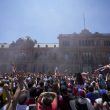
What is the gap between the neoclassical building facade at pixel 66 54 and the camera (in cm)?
3388

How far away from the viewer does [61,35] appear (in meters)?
35.8

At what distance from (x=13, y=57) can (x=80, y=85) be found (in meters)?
36.1

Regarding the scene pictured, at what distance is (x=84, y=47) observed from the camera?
34.7 m

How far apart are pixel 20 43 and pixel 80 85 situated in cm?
3558

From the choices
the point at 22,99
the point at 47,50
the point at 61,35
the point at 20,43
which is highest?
the point at 61,35

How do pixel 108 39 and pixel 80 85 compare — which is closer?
pixel 80 85

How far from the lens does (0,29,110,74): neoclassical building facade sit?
33.9m

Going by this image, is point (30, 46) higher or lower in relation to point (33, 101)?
higher

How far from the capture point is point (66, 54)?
1388 inches

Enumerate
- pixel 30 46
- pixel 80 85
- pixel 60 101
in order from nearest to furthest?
1. pixel 60 101
2. pixel 80 85
3. pixel 30 46

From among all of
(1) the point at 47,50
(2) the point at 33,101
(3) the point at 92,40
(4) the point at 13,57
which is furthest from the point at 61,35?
(2) the point at 33,101

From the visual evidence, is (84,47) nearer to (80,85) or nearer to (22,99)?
(80,85)

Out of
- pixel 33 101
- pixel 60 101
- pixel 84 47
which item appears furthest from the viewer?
pixel 84 47

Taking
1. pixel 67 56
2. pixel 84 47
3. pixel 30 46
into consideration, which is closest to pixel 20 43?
pixel 30 46
